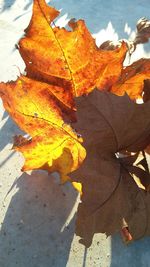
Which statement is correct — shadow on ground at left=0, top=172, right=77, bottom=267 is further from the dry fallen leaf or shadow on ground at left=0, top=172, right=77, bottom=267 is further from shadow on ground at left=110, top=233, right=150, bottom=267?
the dry fallen leaf

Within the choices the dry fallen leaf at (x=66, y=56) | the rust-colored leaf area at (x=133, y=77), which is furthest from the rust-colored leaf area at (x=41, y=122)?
the rust-colored leaf area at (x=133, y=77)

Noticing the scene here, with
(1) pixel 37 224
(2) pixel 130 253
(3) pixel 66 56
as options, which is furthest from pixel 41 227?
(3) pixel 66 56

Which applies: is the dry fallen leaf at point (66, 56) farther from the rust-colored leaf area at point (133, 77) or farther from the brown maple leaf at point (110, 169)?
the brown maple leaf at point (110, 169)

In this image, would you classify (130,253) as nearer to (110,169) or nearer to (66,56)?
(110,169)

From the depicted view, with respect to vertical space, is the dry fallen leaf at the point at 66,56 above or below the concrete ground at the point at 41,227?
above

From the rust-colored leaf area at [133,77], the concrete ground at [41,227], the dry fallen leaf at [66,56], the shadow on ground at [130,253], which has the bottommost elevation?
the shadow on ground at [130,253]

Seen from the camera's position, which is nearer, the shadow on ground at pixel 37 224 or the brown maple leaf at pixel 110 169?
the brown maple leaf at pixel 110 169

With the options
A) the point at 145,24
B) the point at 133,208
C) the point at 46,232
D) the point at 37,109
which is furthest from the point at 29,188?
the point at 145,24
